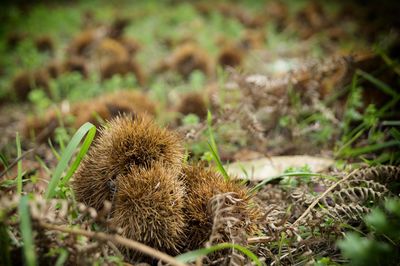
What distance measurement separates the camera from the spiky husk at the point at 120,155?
130 centimetres

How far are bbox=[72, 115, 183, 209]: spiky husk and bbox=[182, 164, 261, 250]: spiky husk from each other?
0.10 metres

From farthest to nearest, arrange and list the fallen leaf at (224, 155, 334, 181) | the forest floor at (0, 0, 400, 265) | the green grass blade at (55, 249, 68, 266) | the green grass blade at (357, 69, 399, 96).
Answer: the green grass blade at (357, 69, 399, 96), the fallen leaf at (224, 155, 334, 181), the forest floor at (0, 0, 400, 265), the green grass blade at (55, 249, 68, 266)

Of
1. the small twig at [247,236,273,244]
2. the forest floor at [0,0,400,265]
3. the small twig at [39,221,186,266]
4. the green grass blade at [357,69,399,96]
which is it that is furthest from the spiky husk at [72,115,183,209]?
the green grass blade at [357,69,399,96]

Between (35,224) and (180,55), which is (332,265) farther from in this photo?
(180,55)

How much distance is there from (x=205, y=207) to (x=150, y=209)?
205mm

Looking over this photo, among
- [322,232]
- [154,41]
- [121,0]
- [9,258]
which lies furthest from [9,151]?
[121,0]

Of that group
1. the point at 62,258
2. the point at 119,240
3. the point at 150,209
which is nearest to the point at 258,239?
the point at 150,209

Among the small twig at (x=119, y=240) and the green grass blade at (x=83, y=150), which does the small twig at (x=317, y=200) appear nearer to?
the small twig at (x=119, y=240)

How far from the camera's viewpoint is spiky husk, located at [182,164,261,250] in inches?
49.7

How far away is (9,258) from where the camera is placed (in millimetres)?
1059

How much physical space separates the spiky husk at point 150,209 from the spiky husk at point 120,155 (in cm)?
7

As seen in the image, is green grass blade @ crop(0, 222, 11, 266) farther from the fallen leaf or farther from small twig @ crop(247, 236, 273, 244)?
the fallen leaf

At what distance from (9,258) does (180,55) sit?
134 inches

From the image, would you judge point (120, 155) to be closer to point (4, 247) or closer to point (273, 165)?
point (4, 247)
